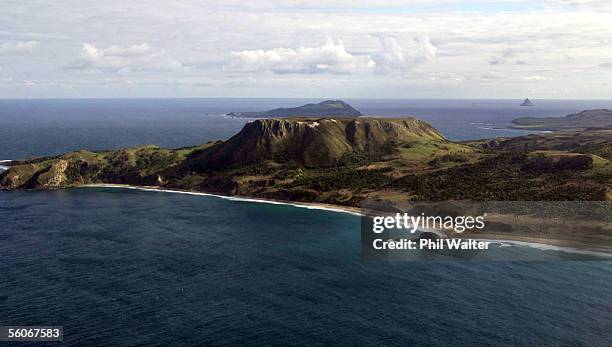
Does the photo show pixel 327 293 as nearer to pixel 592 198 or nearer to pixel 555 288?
pixel 555 288

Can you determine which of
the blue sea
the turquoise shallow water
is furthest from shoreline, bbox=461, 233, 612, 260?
the turquoise shallow water

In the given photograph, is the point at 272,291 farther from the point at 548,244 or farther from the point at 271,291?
the point at 548,244

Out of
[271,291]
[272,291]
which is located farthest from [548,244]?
[271,291]

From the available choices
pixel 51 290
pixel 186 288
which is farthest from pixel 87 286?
pixel 186 288

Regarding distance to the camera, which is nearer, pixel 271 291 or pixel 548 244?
pixel 271 291

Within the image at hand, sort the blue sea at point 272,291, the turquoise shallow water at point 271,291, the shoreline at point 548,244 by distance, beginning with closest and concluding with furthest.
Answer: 1. the blue sea at point 272,291
2. the turquoise shallow water at point 271,291
3. the shoreline at point 548,244

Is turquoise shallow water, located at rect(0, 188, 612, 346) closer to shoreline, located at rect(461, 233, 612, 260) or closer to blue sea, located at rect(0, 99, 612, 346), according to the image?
blue sea, located at rect(0, 99, 612, 346)

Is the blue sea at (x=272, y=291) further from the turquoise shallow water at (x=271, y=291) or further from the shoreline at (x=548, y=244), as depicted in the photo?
the shoreline at (x=548, y=244)

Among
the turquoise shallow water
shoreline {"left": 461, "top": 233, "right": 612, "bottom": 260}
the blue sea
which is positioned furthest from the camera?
shoreline {"left": 461, "top": 233, "right": 612, "bottom": 260}

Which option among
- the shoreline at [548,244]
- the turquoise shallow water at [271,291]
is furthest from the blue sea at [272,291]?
the shoreline at [548,244]
